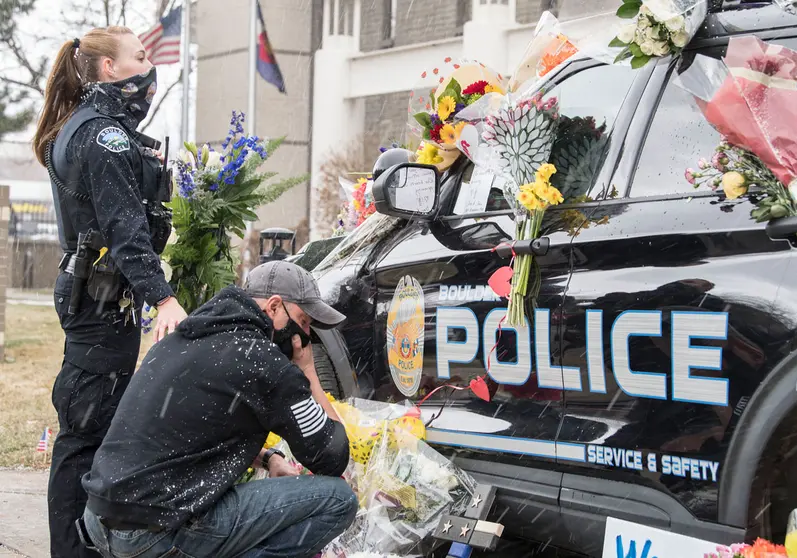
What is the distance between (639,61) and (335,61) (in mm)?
19882

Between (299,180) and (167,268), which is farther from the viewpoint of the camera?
(299,180)

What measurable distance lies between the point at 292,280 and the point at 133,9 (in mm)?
22112

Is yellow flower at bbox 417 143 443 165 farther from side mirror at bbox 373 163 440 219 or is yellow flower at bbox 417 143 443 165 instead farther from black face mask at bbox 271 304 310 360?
black face mask at bbox 271 304 310 360

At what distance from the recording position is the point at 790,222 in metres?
2.50

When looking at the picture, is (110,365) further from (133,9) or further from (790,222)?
(133,9)

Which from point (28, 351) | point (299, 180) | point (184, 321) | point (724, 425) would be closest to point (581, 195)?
point (724, 425)

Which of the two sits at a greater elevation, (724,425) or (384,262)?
(384,262)

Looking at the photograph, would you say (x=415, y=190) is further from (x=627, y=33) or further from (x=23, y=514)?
(x=23, y=514)

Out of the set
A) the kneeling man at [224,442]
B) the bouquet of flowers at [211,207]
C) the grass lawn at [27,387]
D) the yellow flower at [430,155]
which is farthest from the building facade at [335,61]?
the kneeling man at [224,442]

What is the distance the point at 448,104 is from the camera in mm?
3982

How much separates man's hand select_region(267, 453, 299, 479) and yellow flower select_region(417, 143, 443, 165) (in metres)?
1.36

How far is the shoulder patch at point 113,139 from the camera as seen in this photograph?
3.54 metres

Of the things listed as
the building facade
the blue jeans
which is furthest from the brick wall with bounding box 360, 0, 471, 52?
the blue jeans

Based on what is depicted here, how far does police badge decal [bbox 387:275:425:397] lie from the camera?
143 inches
